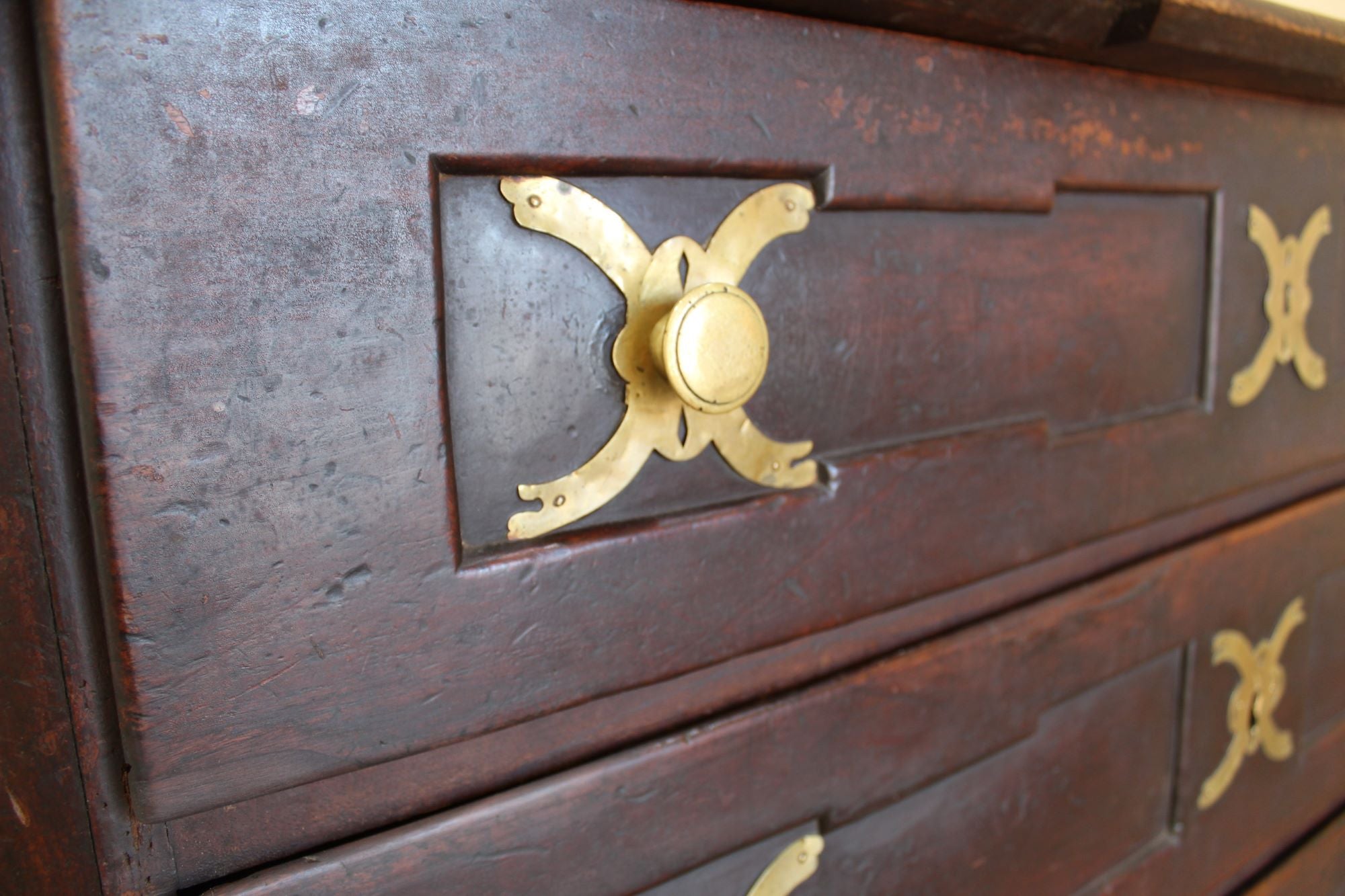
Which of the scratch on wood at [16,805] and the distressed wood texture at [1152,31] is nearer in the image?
the scratch on wood at [16,805]

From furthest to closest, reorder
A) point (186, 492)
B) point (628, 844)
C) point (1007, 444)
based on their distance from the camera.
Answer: point (1007, 444)
point (628, 844)
point (186, 492)

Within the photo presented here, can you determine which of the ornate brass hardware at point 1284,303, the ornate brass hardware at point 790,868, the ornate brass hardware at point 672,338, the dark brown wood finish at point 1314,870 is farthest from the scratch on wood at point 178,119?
the dark brown wood finish at point 1314,870

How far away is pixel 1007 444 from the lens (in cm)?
48

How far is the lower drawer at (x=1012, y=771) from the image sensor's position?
35 centimetres

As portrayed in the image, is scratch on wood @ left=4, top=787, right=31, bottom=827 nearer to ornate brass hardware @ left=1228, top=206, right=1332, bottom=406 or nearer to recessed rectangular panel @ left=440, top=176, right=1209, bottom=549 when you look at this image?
recessed rectangular panel @ left=440, top=176, right=1209, bottom=549

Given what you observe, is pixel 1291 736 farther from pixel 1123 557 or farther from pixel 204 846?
pixel 204 846

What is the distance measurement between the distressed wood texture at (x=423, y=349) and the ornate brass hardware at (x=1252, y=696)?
12.6 inches

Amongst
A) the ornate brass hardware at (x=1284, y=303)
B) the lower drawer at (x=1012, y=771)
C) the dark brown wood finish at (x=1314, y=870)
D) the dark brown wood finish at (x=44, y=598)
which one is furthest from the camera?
the dark brown wood finish at (x=1314, y=870)

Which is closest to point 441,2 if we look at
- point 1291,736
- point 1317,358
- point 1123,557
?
point 1123,557

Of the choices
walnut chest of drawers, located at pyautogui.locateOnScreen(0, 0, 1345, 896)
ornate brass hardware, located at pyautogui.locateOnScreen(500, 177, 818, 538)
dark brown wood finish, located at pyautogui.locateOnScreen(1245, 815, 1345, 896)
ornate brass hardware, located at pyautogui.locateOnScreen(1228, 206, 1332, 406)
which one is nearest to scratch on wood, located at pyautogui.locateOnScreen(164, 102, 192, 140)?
walnut chest of drawers, located at pyautogui.locateOnScreen(0, 0, 1345, 896)

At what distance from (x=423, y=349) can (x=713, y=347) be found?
111mm

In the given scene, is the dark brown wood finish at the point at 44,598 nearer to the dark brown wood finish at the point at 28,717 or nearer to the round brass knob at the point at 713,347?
the dark brown wood finish at the point at 28,717

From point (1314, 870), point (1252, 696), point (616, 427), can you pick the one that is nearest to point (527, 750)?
point (616, 427)

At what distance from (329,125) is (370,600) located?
167 millimetres
